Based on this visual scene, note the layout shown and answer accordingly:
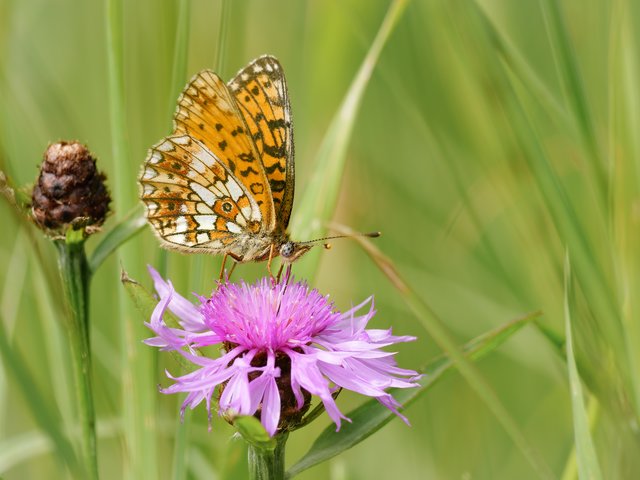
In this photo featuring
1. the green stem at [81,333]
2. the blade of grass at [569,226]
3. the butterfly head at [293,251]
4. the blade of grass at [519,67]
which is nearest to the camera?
the green stem at [81,333]

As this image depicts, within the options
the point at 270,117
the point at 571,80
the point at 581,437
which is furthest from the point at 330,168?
the point at 581,437

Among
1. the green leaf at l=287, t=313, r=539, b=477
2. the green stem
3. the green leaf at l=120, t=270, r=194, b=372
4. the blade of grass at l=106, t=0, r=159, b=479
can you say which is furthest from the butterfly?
the green leaf at l=287, t=313, r=539, b=477

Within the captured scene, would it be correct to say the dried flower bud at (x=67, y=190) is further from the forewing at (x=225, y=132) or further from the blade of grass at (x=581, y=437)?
the blade of grass at (x=581, y=437)

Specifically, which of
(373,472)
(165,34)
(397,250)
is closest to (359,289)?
(397,250)

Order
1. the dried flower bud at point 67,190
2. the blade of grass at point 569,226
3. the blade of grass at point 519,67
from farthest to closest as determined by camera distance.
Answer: the blade of grass at point 519,67, the dried flower bud at point 67,190, the blade of grass at point 569,226

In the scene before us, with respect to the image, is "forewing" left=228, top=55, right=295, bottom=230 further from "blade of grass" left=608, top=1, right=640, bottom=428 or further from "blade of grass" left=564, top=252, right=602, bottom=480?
"blade of grass" left=564, top=252, right=602, bottom=480

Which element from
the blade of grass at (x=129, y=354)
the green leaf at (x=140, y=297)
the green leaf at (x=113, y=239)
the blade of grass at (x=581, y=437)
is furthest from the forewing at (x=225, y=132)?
the blade of grass at (x=581, y=437)
